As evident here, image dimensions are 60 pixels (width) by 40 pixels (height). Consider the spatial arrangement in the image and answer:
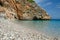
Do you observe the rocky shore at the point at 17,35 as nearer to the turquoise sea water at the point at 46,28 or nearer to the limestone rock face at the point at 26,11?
the turquoise sea water at the point at 46,28

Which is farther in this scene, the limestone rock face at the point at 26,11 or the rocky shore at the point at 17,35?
the limestone rock face at the point at 26,11

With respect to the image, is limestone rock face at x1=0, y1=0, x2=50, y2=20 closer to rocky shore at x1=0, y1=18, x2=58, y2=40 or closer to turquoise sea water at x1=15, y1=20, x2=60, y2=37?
turquoise sea water at x1=15, y1=20, x2=60, y2=37

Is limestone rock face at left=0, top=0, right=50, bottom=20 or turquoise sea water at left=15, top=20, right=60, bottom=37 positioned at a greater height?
limestone rock face at left=0, top=0, right=50, bottom=20

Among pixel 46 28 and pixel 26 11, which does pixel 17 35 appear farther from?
pixel 26 11

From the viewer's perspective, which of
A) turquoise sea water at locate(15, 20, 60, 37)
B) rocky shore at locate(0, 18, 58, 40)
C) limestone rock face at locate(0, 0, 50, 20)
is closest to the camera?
rocky shore at locate(0, 18, 58, 40)

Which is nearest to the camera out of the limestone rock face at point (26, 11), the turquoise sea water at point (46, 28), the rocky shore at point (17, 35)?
the rocky shore at point (17, 35)

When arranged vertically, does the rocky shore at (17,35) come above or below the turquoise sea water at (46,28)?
above

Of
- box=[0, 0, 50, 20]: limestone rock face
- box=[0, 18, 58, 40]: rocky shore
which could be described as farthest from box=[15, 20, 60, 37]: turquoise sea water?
box=[0, 0, 50, 20]: limestone rock face

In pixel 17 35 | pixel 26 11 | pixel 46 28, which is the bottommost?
pixel 46 28

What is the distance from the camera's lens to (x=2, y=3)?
36938 mm

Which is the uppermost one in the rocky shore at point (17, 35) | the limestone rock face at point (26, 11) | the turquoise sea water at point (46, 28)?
the limestone rock face at point (26, 11)

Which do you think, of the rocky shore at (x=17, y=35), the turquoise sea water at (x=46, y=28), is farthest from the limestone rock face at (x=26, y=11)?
the rocky shore at (x=17, y=35)

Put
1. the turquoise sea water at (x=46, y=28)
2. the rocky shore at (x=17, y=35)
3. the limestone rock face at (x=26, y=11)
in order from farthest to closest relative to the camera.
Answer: the limestone rock face at (x=26, y=11) < the turquoise sea water at (x=46, y=28) < the rocky shore at (x=17, y=35)

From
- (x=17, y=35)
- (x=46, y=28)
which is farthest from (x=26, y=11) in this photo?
(x=17, y=35)
